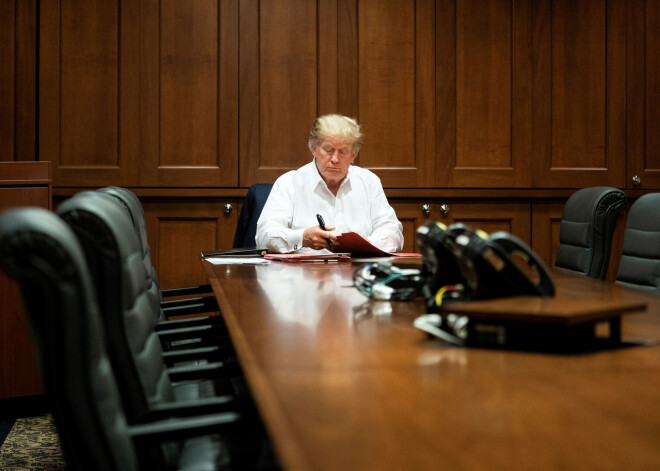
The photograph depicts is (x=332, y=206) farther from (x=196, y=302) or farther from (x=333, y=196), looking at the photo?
(x=196, y=302)

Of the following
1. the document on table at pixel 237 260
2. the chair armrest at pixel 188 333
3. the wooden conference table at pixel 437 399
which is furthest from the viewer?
the document on table at pixel 237 260

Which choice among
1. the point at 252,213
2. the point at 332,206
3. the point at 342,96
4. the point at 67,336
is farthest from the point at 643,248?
the point at 342,96

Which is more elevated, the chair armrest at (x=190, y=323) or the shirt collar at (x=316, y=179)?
the shirt collar at (x=316, y=179)

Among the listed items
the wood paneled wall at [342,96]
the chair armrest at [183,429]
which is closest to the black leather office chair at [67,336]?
the chair armrest at [183,429]

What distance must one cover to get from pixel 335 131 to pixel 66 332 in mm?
2699

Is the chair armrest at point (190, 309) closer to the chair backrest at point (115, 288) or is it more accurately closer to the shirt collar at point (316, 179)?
the chair backrest at point (115, 288)

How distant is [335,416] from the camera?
78 cm

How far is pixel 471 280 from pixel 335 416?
19.9 inches

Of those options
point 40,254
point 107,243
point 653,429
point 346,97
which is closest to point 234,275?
point 107,243

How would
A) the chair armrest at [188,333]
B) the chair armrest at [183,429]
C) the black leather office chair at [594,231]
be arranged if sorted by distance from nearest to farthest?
the chair armrest at [183,429]
the chair armrest at [188,333]
the black leather office chair at [594,231]

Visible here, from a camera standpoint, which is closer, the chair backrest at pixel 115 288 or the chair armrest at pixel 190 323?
the chair backrest at pixel 115 288

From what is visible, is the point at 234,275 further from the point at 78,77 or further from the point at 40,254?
the point at 78,77

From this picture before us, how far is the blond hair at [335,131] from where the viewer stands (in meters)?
3.47

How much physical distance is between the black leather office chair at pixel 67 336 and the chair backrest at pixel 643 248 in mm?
1995
